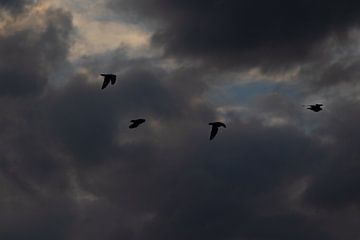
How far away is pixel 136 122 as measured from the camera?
93500 millimetres

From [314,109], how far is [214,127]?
23304 millimetres

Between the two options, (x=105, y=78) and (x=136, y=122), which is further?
(x=105, y=78)

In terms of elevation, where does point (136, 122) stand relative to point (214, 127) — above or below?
below

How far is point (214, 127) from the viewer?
356 feet

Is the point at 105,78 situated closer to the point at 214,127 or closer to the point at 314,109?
the point at 214,127

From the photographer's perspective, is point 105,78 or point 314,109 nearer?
point 314,109

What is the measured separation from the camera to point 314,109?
311ft

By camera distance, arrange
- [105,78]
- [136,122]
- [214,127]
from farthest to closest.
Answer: [214,127], [105,78], [136,122]

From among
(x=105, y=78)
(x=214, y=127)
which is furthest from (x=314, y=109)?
(x=105, y=78)

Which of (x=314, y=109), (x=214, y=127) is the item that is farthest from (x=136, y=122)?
(x=314, y=109)

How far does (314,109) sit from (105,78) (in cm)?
4235

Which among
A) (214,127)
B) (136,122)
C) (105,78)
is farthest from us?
(214,127)

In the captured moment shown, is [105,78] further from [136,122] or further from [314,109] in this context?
[314,109]

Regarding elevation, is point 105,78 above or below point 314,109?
above
